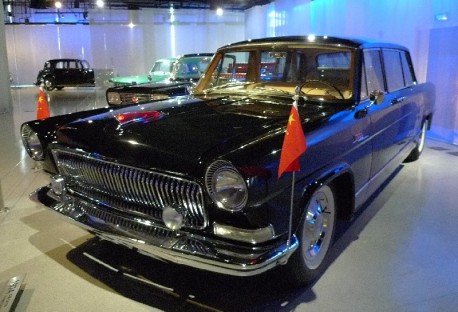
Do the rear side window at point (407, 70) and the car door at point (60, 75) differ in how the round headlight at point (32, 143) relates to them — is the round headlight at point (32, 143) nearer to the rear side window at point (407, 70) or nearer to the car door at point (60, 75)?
the rear side window at point (407, 70)

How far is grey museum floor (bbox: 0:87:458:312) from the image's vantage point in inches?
105

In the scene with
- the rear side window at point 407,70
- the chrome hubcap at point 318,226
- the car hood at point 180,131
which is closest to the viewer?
the car hood at point 180,131

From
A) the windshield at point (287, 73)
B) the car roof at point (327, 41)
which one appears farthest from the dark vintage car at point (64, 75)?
the car roof at point (327, 41)

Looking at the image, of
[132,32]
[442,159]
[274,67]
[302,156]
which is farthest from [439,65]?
[132,32]

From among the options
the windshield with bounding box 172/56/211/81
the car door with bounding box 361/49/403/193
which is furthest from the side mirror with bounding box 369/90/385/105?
the windshield with bounding box 172/56/211/81

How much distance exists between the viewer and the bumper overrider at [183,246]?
220 cm

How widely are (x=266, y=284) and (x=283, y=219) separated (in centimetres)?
74

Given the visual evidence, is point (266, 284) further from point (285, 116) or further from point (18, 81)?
point (18, 81)

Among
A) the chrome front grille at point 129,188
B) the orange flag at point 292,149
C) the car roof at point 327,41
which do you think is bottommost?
the chrome front grille at point 129,188

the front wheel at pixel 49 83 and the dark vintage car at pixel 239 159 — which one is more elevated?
the dark vintage car at pixel 239 159

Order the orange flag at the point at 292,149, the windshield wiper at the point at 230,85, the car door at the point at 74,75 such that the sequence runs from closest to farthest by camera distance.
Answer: the orange flag at the point at 292,149 < the windshield wiper at the point at 230,85 < the car door at the point at 74,75

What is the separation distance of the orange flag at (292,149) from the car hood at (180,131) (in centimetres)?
12

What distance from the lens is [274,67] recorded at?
397cm

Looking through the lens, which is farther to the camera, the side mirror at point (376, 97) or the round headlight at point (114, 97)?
the round headlight at point (114, 97)
